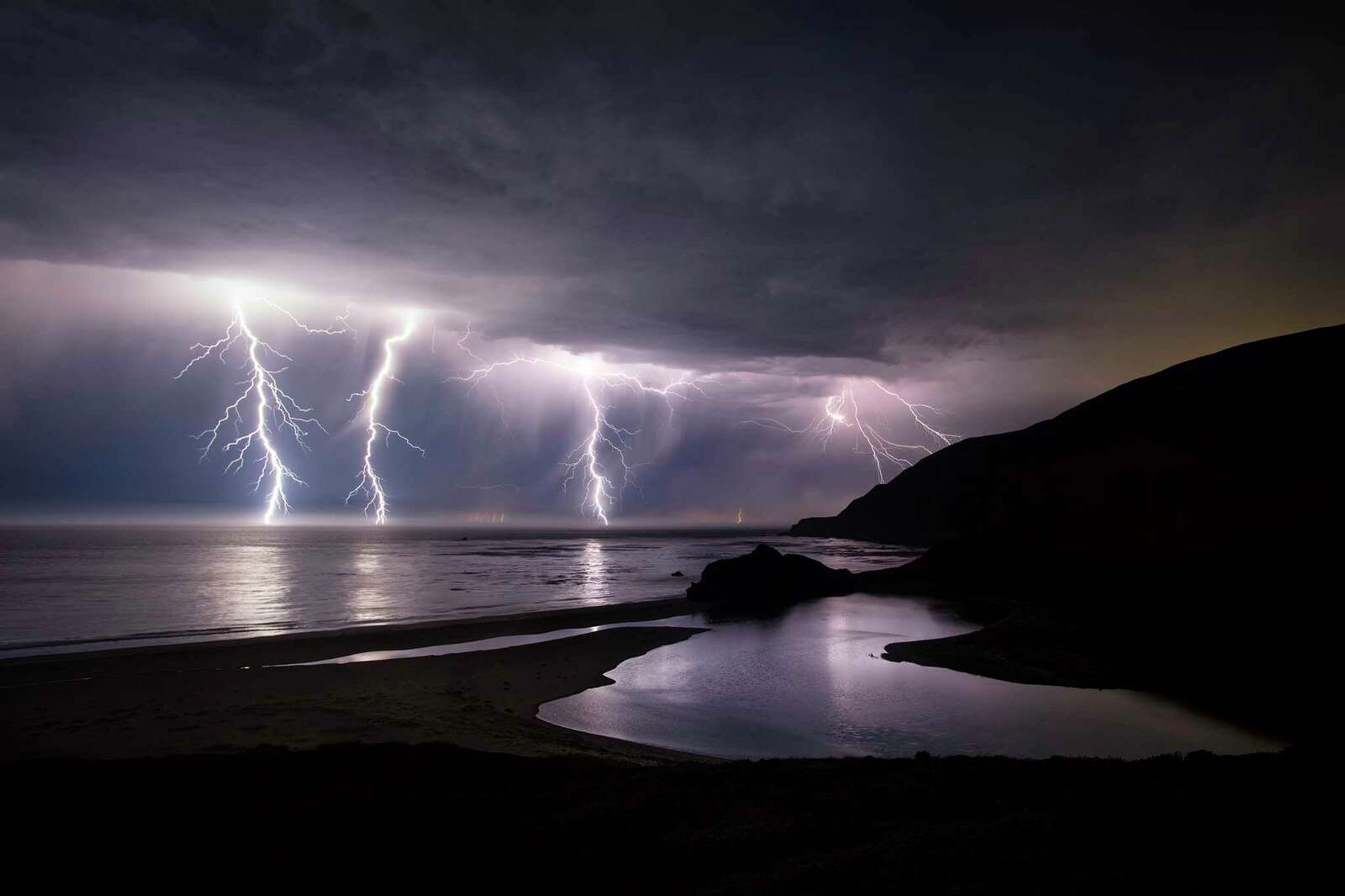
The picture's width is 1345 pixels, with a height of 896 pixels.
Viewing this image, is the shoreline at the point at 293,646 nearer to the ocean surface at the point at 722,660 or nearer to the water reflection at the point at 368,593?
the ocean surface at the point at 722,660

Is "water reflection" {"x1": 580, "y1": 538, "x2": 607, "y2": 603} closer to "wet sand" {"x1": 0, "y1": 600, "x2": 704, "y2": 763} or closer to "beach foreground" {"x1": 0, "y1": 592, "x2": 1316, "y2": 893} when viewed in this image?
"wet sand" {"x1": 0, "y1": 600, "x2": 704, "y2": 763}

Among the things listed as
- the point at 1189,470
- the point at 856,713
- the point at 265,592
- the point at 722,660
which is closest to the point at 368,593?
the point at 265,592

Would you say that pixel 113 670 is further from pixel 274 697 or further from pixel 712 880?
pixel 712 880

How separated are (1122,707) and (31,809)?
17.6 metres

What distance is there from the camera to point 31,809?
6.61m


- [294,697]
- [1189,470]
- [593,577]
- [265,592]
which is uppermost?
[1189,470]

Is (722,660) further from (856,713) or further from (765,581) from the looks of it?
(765,581)

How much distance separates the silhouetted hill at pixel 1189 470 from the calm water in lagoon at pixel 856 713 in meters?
12.6

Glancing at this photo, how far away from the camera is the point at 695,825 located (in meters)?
6.10

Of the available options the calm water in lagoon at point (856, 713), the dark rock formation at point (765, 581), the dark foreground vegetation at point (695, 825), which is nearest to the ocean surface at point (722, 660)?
the calm water in lagoon at point (856, 713)

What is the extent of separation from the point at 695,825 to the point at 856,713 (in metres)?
7.68

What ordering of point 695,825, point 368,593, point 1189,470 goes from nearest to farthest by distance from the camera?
1. point 695,825
2. point 1189,470
3. point 368,593

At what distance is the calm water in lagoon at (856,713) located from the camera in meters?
10.6

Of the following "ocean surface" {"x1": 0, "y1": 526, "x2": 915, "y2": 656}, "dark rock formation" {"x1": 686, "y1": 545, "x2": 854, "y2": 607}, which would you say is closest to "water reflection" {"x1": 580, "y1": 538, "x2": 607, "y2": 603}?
"ocean surface" {"x1": 0, "y1": 526, "x2": 915, "y2": 656}
